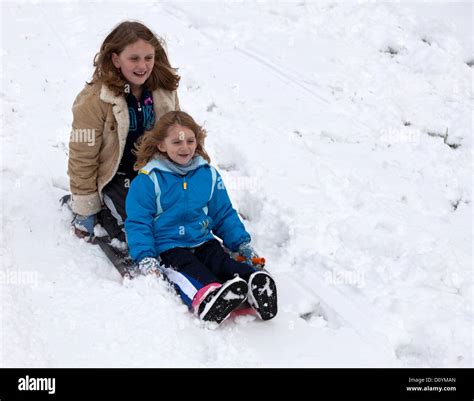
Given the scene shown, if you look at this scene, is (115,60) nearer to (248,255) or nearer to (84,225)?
(84,225)

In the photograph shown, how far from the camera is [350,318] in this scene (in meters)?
3.62

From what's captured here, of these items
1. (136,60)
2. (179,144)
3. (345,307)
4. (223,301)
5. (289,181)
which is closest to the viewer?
(223,301)

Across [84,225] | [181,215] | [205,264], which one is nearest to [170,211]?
[181,215]

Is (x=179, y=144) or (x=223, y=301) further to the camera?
(x=179, y=144)

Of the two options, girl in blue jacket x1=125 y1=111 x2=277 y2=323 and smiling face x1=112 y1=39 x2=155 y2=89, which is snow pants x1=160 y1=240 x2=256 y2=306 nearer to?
girl in blue jacket x1=125 y1=111 x2=277 y2=323

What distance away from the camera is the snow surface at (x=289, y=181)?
337 centimetres

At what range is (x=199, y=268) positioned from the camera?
12.4 ft

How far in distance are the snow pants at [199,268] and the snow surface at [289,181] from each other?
0.35 ft

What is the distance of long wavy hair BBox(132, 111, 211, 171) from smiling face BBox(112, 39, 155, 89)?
325mm

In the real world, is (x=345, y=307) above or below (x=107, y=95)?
below

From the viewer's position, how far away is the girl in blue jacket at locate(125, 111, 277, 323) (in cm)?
380

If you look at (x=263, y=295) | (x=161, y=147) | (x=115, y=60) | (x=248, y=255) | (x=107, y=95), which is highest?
(x=115, y=60)

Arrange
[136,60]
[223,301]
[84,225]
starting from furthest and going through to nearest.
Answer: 1. [84,225]
2. [136,60]
3. [223,301]

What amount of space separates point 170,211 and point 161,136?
0.47m
